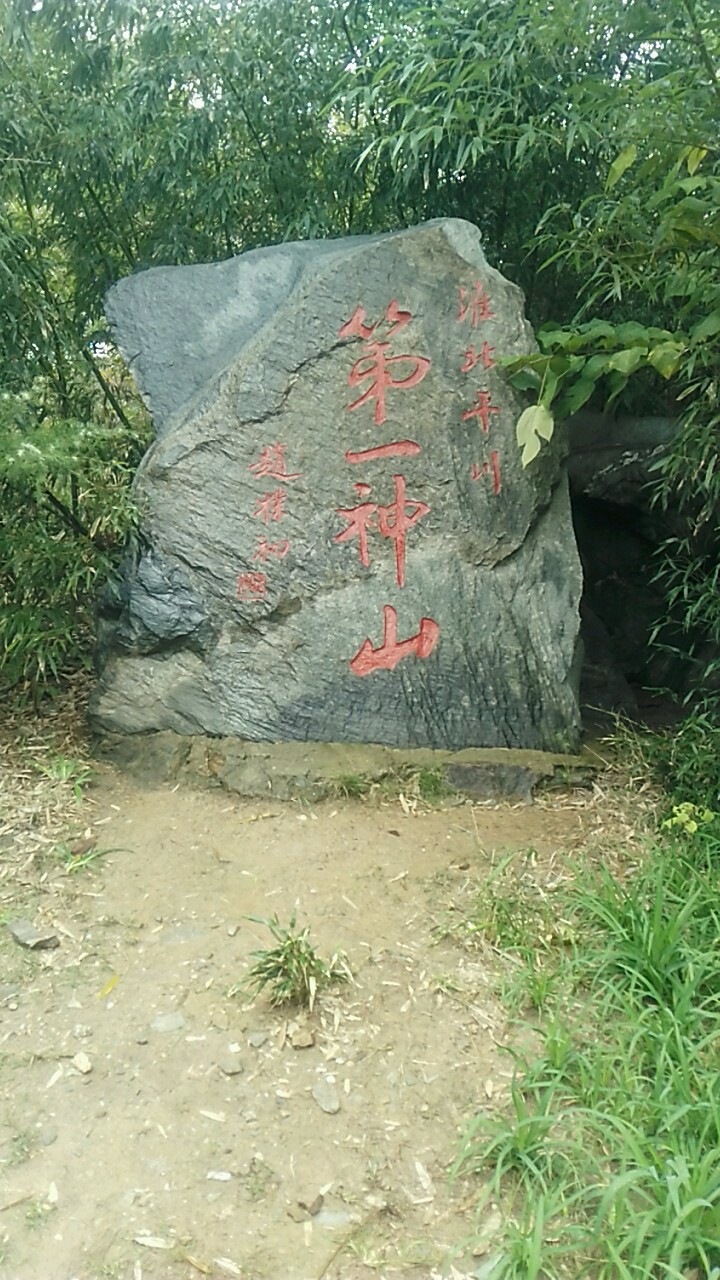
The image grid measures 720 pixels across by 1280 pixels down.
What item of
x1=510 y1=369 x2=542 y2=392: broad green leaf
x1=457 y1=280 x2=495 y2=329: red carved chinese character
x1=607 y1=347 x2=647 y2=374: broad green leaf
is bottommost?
x1=510 y1=369 x2=542 y2=392: broad green leaf

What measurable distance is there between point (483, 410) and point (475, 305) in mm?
337

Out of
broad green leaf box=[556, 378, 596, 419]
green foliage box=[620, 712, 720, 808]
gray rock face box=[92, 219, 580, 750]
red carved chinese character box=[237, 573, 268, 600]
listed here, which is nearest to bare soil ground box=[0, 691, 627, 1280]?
green foliage box=[620, 712, 720, 808]

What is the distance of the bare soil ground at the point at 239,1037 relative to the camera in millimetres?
1873

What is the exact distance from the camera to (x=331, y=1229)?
1.88 meters

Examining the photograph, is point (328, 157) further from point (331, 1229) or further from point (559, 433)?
point (331, 1229)

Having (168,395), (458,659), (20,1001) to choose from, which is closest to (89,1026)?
(20,1001)

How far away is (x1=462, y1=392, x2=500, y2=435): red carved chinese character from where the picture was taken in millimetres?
3350

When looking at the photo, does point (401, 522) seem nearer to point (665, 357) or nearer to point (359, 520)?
point (359, 520)

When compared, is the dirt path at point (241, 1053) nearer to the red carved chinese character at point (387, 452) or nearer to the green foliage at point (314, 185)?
the green foliage at point (314, 185)

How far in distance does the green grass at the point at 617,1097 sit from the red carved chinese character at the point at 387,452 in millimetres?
1415

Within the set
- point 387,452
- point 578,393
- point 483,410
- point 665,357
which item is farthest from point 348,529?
point 665,357

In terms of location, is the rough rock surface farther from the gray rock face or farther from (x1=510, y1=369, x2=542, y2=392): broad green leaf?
(x1=510, y1=369, x2=542, y2=392): broad green leaf

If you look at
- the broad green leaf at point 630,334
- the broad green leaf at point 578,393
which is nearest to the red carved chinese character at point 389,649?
the broad green leaf at point 578,393

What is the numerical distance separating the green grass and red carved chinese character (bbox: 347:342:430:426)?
158 cm
